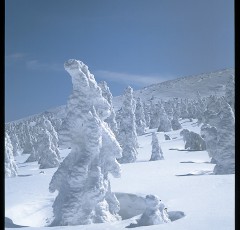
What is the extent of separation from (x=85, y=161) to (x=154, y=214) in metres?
3.53

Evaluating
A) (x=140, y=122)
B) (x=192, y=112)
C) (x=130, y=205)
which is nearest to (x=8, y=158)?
(x=130, y=205)

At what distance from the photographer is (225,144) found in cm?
2261

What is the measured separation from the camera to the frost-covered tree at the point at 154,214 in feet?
40.0

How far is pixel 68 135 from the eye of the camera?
14.5m

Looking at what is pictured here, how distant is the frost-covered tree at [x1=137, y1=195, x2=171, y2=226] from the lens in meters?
12.2

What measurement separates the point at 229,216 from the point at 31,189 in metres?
12.0

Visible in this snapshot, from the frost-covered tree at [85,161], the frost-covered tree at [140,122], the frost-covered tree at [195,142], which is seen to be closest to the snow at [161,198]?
the frost-covered tree at [85,161]

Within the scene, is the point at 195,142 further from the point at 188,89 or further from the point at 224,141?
the point at 188,89

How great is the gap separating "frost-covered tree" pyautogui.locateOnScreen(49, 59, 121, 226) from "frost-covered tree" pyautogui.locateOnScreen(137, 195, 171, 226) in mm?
2354

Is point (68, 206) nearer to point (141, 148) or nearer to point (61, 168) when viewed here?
point (61, 168)

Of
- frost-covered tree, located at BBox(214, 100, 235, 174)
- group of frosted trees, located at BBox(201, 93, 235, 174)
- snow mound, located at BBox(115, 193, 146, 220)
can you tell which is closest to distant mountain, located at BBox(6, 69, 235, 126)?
group of frosted trees, located at BBox(201, 93, 235, 174)

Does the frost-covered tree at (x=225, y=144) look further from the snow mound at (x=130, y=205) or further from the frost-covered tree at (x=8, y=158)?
the frost-covered tree at (x=8, y=158)

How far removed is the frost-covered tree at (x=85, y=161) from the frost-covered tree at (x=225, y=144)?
9.16 m
